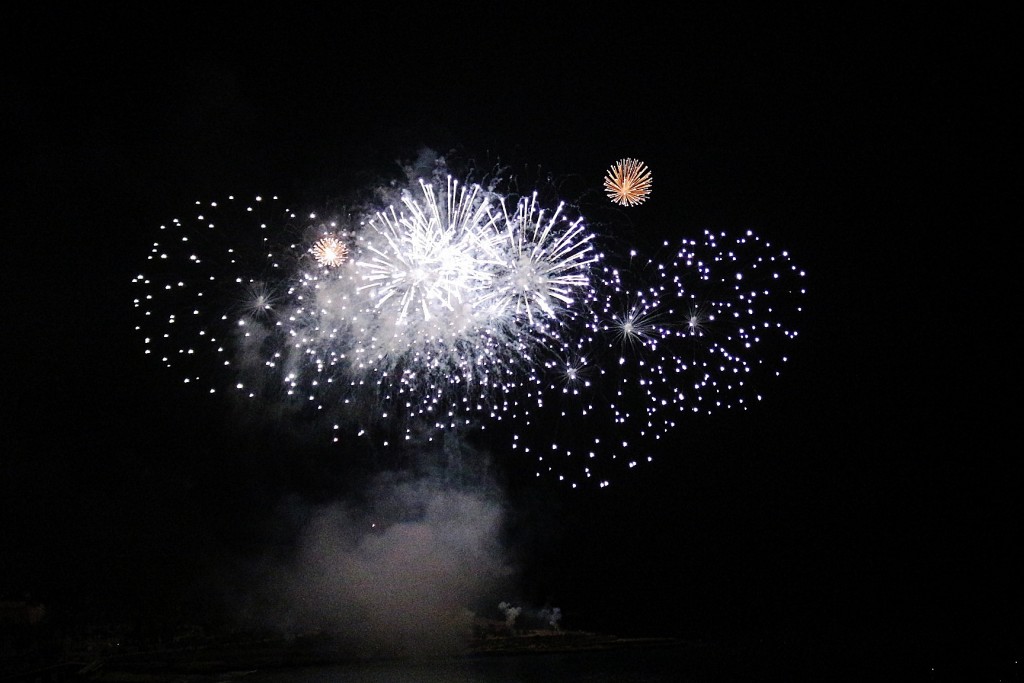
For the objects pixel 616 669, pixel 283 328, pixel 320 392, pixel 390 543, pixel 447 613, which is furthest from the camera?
pixel 616 669

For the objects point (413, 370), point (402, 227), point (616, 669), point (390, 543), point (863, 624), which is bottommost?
point (616, 669)

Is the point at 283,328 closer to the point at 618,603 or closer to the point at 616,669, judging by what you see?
→ the point at 618,603

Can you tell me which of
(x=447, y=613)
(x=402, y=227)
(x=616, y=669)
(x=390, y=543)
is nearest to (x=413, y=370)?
(x=402, y=227)

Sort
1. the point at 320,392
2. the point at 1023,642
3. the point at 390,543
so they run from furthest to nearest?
1. the point at 1023,642
2. the point at 390,543
3. the point at 320,392

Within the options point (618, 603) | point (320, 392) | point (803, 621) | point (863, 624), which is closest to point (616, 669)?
point (618, 603)

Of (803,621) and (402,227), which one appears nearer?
(402,227)

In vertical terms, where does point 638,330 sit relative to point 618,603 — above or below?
above
